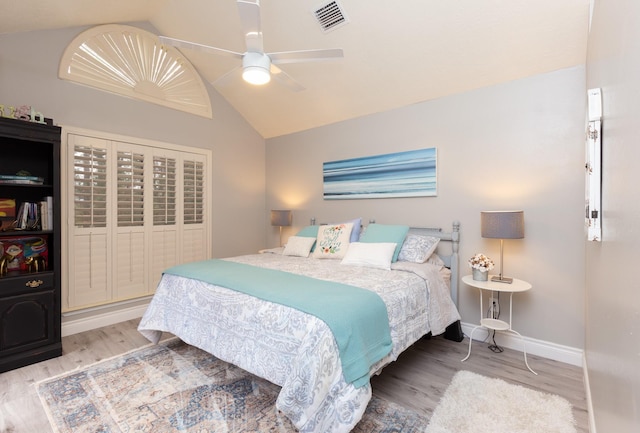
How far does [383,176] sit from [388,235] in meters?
0.93

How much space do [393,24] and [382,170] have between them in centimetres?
155

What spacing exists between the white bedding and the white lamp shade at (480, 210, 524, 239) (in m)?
0.61

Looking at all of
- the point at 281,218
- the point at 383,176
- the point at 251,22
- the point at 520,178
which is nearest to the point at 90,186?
the point at 281,218

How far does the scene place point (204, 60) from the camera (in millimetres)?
3988

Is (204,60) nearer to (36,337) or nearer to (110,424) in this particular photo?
(36,337)

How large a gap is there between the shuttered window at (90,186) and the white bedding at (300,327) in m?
1.40

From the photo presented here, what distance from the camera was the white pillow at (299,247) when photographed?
3.59 m

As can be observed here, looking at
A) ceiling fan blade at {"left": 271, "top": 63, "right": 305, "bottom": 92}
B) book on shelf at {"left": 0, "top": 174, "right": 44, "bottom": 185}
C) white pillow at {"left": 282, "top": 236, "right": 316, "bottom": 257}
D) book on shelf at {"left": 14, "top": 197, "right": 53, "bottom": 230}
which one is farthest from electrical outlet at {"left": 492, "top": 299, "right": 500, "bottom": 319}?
book on shelf at {"left": 0, "top": 174, "right": 44, "bottom": 185}

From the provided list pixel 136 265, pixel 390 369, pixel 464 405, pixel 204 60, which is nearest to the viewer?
pixel 464 405

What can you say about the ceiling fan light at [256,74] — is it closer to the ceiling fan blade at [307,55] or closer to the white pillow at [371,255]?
the ceiling fan blade at [307,55]

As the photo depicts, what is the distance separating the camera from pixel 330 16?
9.34 feet

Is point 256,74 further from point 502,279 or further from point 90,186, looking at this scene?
point 502,279

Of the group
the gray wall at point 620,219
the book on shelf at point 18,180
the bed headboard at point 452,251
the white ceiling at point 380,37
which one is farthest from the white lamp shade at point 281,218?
the gray wall at point 620,219

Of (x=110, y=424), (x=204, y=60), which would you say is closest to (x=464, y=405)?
(x=110, y=424)
